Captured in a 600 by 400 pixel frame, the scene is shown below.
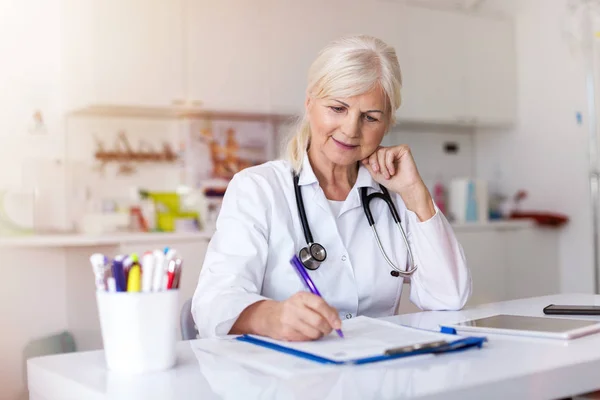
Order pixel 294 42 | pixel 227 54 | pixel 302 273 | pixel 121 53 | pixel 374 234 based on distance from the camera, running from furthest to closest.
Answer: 1. pixel 294 42
2. pixel 227 54
3. pixel 121 53
4. pixel 374 234
5. pixel 302 273

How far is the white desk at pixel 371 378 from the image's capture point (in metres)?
0.90

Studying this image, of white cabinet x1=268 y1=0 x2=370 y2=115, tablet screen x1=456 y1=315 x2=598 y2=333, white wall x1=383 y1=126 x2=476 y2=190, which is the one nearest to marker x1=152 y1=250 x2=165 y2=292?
tablet screen x1=456 y1=315 x2=598 y2=333

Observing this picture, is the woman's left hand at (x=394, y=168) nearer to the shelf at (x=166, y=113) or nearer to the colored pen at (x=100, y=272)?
the colored pen at (x=100, y=272)

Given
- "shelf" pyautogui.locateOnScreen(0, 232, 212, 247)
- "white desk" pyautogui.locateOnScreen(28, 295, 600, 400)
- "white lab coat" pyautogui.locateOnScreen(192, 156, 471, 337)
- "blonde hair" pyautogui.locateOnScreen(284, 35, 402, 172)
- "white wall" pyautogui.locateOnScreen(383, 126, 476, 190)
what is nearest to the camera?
"white desk" pyautogui.locateOnScreen(28, 295, 600, 400)

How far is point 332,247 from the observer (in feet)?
5.65

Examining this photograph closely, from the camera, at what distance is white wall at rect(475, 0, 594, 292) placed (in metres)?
4.27

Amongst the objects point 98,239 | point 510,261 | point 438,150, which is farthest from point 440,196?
point 98,239

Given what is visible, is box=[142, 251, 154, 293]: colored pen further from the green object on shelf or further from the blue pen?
the green object on shelf

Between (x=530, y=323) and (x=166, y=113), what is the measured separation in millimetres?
2868

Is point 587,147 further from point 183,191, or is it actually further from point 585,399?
point 585,399

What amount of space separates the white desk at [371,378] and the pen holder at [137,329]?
2 centimetres

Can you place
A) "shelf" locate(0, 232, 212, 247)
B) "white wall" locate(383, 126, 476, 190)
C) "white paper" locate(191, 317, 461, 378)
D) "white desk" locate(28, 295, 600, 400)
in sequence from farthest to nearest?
"white wall" locate(383, 126, 476, 190) < "shelf" locate(0, 232, 212, 247) < "white paper" locate(191, 317, 461, 378) < "white desk" locate(28, 295, 600, 400)

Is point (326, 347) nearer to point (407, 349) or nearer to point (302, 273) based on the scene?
point (407, 349)

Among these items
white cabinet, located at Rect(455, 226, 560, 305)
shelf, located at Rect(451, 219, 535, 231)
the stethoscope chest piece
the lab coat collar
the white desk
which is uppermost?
the lab coat collar
